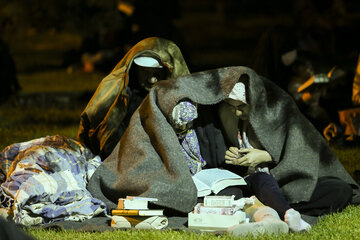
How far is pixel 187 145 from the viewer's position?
6480mm

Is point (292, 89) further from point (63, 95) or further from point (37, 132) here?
point (63, 95)

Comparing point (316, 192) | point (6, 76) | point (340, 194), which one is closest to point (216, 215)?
point (316, 192)

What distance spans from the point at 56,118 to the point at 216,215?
21.4 ft

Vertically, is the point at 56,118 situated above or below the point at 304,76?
below

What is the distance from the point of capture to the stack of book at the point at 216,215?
5695 mm

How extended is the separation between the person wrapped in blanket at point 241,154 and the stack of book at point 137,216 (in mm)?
652

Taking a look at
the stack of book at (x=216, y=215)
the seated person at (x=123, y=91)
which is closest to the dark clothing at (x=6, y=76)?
the seated person at (x=123, y=91)

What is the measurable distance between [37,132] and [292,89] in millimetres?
3415

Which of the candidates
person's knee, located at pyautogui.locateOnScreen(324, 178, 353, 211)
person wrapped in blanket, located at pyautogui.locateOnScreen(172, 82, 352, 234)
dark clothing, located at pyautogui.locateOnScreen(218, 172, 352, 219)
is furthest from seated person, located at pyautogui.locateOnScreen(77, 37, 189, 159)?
person's knee, located at pyautogui.locateOnScreen(324, 178, 353, 211)

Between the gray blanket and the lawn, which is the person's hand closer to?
the gray blanket

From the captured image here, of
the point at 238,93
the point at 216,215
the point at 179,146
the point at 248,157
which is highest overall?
the point at 238,93

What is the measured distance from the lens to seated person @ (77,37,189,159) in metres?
6.91

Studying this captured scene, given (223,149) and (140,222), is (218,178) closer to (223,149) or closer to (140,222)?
(223,149)

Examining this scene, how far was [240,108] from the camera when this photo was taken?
6449 mm
